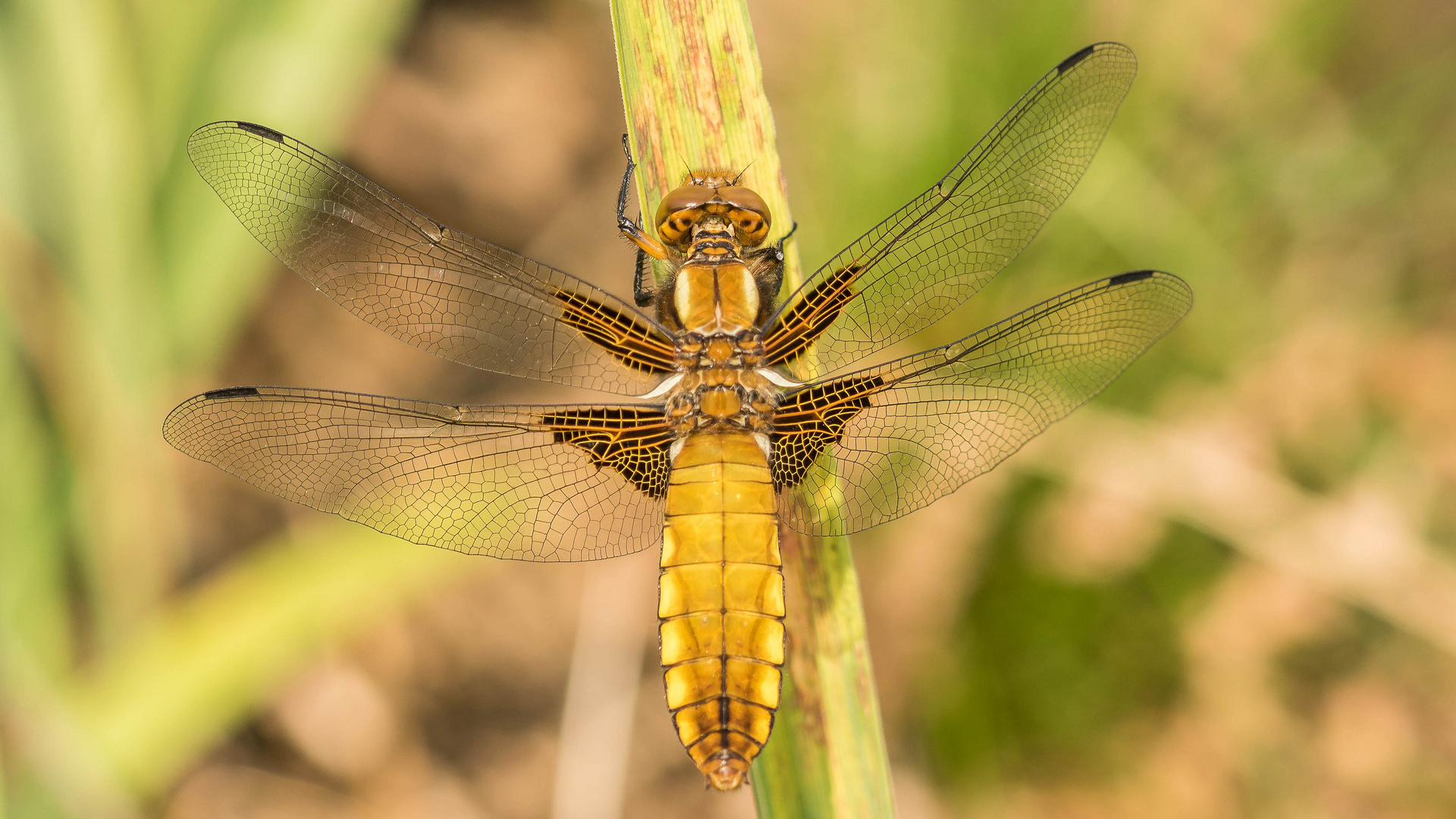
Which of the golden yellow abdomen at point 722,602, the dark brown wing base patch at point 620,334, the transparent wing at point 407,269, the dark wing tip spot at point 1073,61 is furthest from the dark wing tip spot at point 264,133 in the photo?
the dark wing tip spot at point 1073,61

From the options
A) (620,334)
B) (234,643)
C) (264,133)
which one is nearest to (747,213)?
(620,334)

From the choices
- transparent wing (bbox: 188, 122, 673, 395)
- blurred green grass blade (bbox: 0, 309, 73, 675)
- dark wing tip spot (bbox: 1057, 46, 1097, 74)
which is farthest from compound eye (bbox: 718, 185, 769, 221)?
blurred green grass blade (bbox: 0, 309, 73, 675)

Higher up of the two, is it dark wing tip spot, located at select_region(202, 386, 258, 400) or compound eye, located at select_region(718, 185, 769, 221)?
compound eye, located at select_region(718, 185, 769, 221)

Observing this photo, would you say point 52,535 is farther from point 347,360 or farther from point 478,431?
point 478,431

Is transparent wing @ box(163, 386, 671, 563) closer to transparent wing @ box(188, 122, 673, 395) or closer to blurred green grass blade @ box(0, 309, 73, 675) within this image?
transparent wing @ box(188, 122, 673, 395)

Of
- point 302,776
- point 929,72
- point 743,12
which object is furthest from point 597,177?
point 302,776
